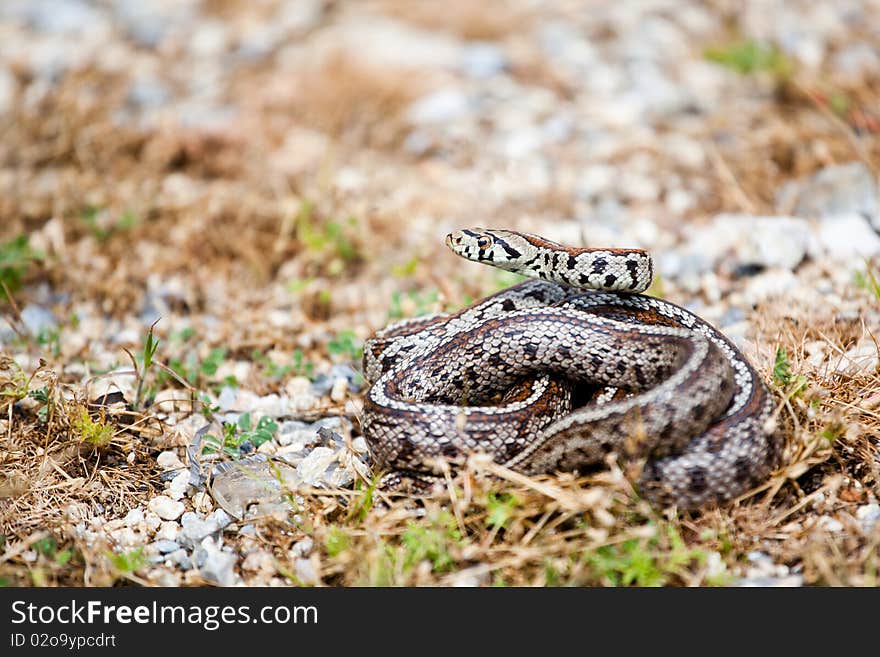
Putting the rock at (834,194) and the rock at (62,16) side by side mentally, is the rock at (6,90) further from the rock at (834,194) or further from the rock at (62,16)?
the rock at (834,194)

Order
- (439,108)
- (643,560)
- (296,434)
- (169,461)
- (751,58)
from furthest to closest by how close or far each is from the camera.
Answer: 1. (751,58)
2. (439,108)
3. (296,434)
4. (169,461)
5. (643,560)

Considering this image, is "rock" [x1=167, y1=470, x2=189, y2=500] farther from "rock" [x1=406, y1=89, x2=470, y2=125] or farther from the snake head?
"rock" [x1=406, y1=89, x2=470, y2=125]

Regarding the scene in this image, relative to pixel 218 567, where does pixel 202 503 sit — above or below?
above

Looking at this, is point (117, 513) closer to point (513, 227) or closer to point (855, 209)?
point (513, 227)

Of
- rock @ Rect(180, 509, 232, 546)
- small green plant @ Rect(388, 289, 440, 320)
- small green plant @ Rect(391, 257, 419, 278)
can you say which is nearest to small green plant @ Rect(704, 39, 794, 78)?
small green plant @ Rect(391, 257, 419, 278)

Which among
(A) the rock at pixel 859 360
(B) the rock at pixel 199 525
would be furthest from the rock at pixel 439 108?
(B) the rock at pixel 199 525

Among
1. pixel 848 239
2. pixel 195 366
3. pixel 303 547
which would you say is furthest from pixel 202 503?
pixel 848 239

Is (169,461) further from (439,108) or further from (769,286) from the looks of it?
(439,108)
